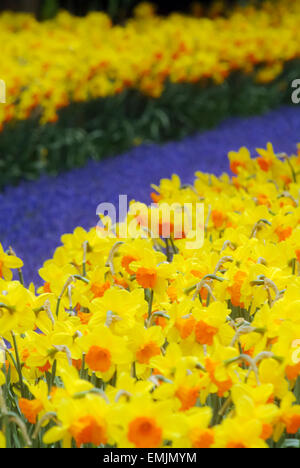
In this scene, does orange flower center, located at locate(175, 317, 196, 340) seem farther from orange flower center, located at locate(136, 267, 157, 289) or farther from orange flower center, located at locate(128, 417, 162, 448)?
orange flower center, located at locate(128, 417, 162, 448)

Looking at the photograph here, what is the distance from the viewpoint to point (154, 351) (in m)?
1.72

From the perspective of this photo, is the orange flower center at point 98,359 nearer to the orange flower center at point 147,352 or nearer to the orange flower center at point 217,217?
the orange flower center at point 147,352

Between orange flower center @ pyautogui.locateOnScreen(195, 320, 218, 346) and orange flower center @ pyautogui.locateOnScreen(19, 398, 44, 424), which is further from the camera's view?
orange flower center @ pyautogui.locateOnScreen(195, 320, 218, 346)

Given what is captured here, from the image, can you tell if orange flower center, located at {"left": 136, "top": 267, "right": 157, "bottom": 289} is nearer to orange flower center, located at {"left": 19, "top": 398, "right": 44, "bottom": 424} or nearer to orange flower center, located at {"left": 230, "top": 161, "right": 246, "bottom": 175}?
orange flower center, located at {"left": 19, "top": 398, "right": 44, "bottom": 424}

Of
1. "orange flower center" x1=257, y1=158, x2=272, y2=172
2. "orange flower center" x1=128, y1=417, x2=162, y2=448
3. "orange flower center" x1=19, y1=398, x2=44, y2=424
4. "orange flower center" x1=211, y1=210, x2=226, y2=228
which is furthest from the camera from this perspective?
"orange flower center" x1=257, y1=158, x2=272, y2=172

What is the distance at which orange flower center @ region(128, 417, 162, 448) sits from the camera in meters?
1.38

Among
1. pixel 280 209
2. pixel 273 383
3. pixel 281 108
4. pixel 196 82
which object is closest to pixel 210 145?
pixel 196 82

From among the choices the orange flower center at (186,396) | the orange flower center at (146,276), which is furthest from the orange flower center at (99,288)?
the orange flower center at (186,396)

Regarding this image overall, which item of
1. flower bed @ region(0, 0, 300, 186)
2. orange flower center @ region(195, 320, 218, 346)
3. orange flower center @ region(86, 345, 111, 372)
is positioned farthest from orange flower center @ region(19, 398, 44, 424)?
flower bed @ region(0, 0, 300, 186)

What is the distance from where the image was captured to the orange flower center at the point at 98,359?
1613 mm

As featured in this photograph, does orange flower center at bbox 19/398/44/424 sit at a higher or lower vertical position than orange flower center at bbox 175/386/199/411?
lower

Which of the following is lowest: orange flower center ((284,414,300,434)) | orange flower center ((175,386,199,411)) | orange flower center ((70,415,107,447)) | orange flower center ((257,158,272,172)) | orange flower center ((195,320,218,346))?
orange flower center ((284,414,300,434))

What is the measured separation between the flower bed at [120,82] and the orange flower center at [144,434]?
453 centimetres

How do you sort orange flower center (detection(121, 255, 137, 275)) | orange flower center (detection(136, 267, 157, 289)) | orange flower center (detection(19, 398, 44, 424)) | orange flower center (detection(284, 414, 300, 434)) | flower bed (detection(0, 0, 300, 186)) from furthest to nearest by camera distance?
flower bed (detection(0, 0, 300, 186)) < orange flower center (detection(121, 255, 137, 275)) < orange flower center (detection(136, 267, 157, 289)) < orange flower center (detection(19, 398, 44, 424)) < orange flower center (detection(284, 414, 300, 434))
